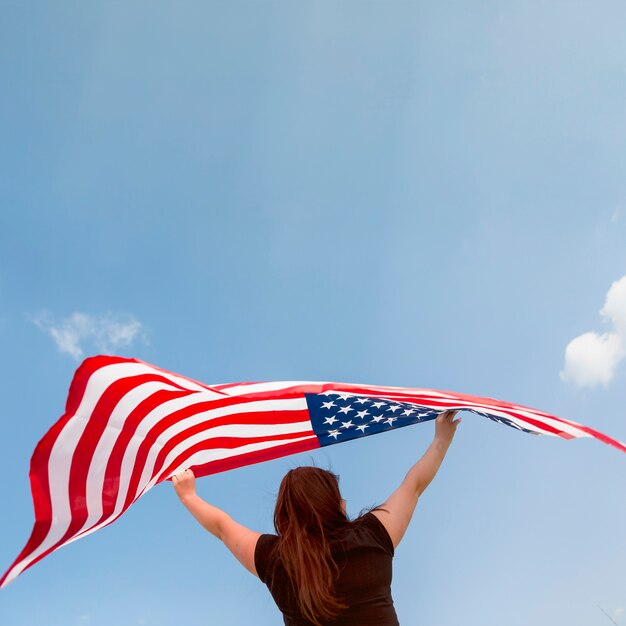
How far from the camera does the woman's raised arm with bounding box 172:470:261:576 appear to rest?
150 inches

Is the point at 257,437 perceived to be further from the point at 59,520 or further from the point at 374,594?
the point at 374,594

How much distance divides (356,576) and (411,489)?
78 cm

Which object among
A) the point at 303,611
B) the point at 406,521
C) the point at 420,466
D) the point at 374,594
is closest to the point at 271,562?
the point at 303,611

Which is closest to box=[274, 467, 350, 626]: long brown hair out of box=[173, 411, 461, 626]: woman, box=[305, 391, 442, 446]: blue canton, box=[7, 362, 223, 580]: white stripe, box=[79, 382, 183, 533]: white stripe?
box=[173, 411, 461, 626]: woman

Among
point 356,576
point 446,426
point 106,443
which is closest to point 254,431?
point 106,443

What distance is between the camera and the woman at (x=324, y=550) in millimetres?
A: 3393

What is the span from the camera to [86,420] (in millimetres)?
5559

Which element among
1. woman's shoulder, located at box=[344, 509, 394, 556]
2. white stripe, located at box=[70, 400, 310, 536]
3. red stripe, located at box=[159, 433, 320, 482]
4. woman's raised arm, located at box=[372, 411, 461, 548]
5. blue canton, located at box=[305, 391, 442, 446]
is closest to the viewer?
woman's shoulder, located at box=[344, 509, 394, 556]

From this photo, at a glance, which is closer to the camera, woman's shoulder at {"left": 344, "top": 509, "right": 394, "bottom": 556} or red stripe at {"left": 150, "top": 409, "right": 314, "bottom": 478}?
woman's shoulder at {"left": 344, "top": 509, "right": 394, "bottom": 556}

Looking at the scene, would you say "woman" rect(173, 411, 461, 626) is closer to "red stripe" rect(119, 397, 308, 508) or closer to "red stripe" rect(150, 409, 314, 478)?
"red stripe" rect(119, 397, 308, 508)

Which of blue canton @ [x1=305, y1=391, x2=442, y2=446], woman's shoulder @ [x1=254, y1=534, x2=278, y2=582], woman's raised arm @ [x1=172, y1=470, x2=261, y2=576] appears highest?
blue canton @ [x1=305, y1=391, x2=442, y2=446]

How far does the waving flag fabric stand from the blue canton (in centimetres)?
1

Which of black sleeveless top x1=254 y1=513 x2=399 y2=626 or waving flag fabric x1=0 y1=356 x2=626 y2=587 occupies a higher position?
waving flag fabric x1=0 y1=356 x2=626 y2=587

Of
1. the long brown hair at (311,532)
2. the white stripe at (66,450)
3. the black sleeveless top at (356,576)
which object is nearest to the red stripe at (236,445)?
the white stripe at (66,450)
